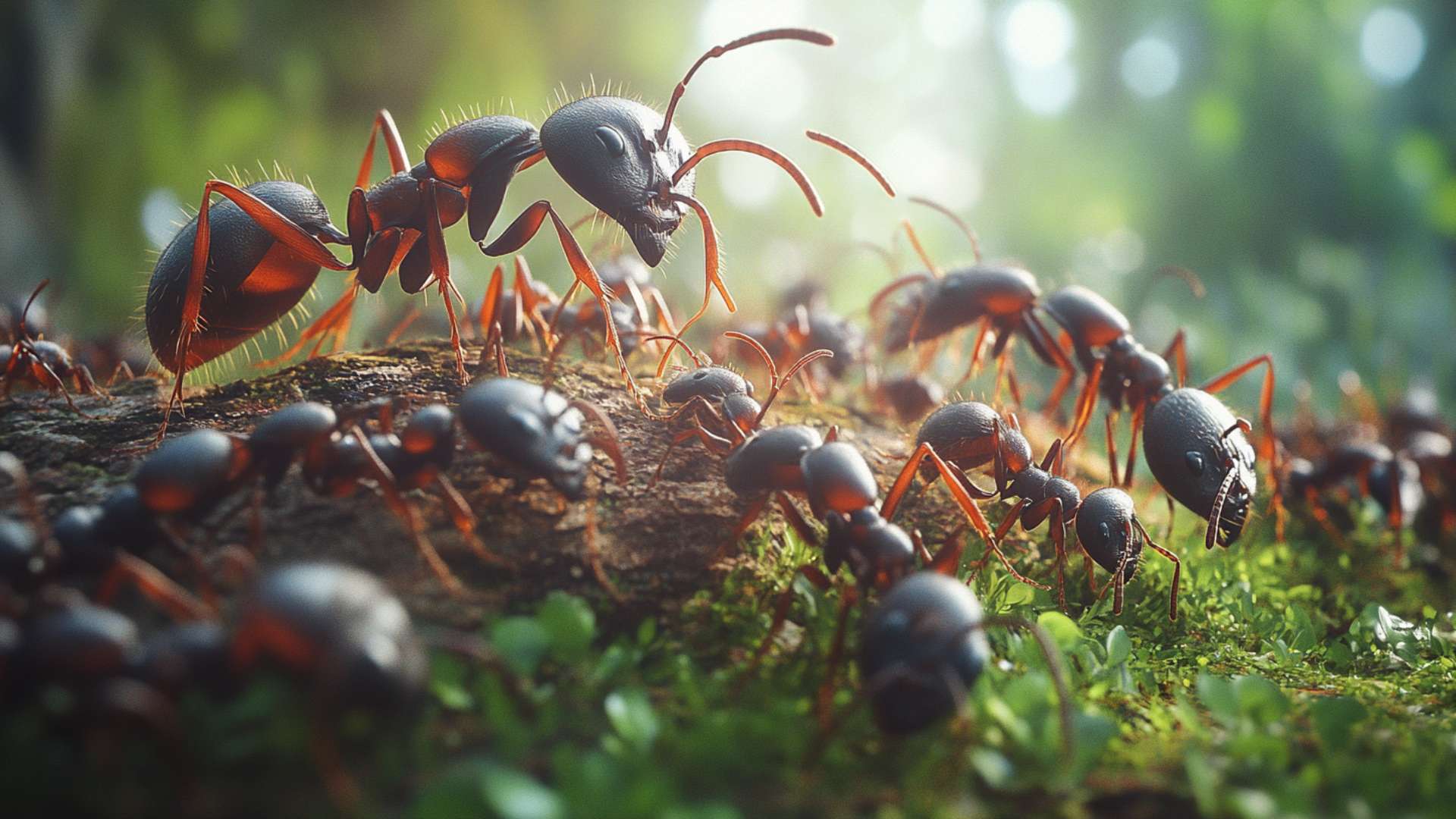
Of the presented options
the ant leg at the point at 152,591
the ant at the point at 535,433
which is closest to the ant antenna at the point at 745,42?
the ant at the point at 535,433

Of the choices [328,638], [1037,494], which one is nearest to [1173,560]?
[1037,494]

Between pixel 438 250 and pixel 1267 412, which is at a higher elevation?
pixel 438 250

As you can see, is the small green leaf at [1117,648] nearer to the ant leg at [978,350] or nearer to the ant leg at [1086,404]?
the ant leg at [1086,404]

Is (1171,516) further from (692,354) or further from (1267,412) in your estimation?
(692,354)

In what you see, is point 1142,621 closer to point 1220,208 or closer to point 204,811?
point 204,811

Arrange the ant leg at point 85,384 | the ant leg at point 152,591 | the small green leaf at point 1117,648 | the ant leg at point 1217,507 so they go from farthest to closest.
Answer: the ant leg at point 85,384
the ant leg at point 1217,507
the small green leaf at point 1117,648
the ant leg at point 152,591

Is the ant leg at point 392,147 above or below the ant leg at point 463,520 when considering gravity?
above
